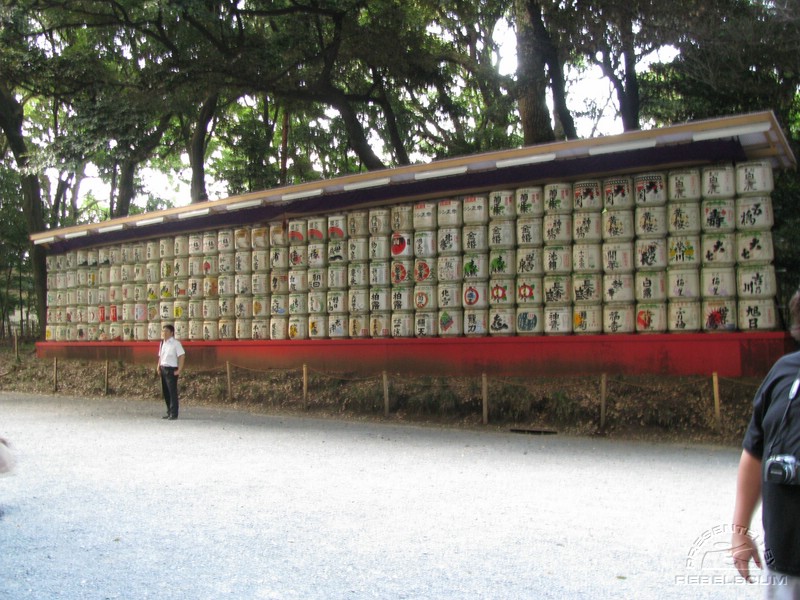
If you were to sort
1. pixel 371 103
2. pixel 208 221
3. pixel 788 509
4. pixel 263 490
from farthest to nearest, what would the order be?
pixel 371 103 → pixel 208 221 → pixel 263 490 → pixel 788 509

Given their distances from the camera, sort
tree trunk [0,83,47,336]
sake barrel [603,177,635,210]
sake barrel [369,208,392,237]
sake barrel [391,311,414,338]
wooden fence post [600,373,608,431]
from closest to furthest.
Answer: wooden fence post [600,373,608,431] < sake barrel [603,177,635,210] < sake barrel [391,311,414,338] < sake barrel [369,208,392,237] < tree trunk [0,83,47,336]

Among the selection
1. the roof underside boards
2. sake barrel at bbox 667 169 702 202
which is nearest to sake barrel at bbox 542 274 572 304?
A: the roof underside boards

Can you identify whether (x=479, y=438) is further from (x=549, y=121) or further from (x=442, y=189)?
(x=549, y=121)

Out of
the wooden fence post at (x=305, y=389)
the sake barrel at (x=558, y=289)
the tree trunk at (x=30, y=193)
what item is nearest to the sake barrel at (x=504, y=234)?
the sake barrel at (x=558, y=289)

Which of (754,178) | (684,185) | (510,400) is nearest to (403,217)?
(510,400)

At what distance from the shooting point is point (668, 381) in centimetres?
1045

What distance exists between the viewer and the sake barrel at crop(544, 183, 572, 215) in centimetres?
1166

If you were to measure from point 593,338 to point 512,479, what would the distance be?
4.72m

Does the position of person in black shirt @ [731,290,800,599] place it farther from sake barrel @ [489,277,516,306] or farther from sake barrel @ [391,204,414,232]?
sake barrel @ [391,204,414,232]

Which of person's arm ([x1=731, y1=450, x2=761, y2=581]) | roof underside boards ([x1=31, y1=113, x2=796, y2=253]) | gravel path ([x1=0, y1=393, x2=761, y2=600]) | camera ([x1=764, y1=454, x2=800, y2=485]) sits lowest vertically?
gravel path ([x1=0, y1=393, x2=761, y2=600])

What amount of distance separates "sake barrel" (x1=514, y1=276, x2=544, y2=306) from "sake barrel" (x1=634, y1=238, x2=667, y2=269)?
5.28 ft

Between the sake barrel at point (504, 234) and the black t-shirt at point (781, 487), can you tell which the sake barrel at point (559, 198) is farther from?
the black t-shirt at point (781, 487)

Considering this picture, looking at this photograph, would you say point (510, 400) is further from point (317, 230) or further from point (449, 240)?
point (317, 230)

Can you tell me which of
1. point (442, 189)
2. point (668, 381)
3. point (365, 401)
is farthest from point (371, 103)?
point (668, 381)
